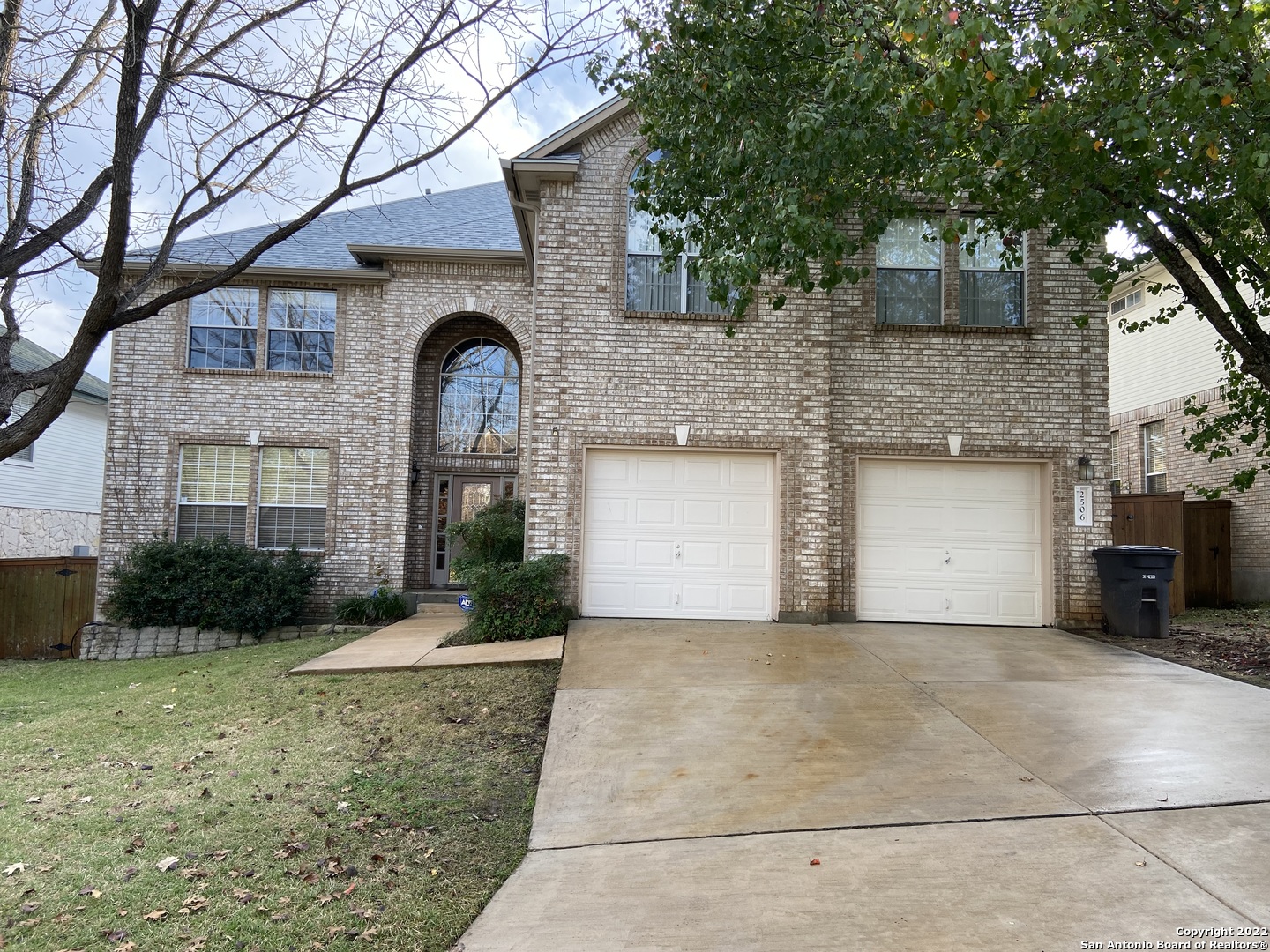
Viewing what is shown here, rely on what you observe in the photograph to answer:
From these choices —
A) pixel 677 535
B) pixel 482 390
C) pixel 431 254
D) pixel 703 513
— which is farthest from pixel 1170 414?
→ pixel 431 254

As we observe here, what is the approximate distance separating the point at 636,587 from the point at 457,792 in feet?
17.3

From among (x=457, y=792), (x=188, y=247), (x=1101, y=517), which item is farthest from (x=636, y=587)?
(x=188, y=247)

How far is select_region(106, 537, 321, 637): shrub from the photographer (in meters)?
12.6

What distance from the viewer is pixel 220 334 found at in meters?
14.2

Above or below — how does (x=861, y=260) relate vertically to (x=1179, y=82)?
above

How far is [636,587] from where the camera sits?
9984mm

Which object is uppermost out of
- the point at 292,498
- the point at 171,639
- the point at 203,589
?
the point at 292,498

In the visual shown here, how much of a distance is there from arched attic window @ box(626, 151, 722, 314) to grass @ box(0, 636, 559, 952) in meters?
5.04

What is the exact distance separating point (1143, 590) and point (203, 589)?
13353 millimetres

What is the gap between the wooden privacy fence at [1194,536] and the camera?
13.5m

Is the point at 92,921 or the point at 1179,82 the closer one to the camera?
the point at 92,921

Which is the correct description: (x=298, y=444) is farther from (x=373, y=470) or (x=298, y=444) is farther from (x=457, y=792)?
(x=457, y=792)

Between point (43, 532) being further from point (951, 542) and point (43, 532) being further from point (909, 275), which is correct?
point (951, 542)

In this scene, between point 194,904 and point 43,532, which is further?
point 43,532
